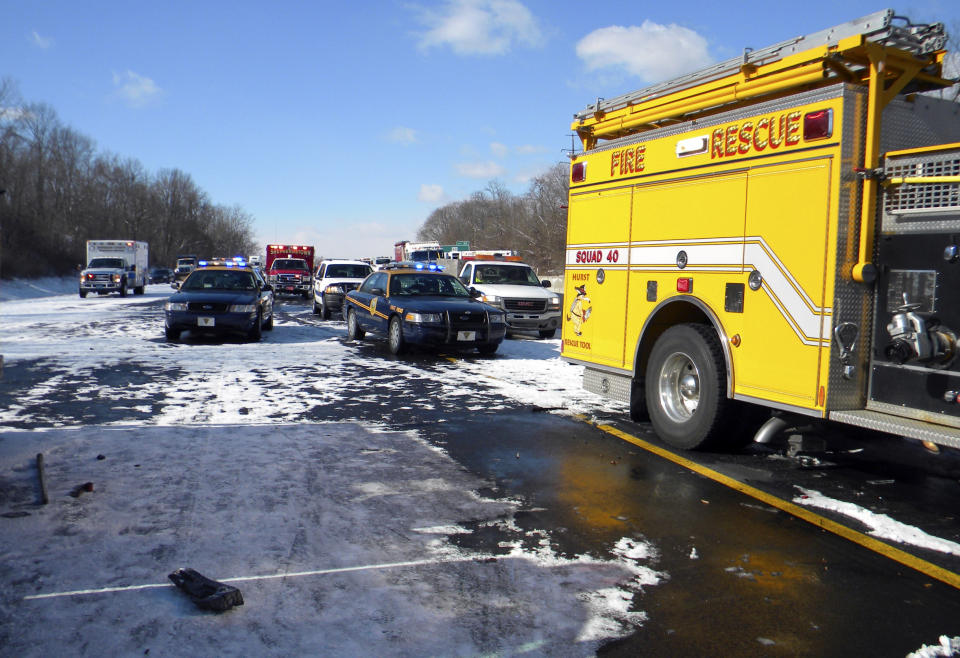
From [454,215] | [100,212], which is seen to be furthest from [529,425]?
[454,215]

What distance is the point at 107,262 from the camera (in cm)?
3866

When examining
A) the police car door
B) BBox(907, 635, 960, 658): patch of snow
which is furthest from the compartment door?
the police car door

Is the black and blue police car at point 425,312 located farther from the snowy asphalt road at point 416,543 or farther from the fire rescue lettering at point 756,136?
the fire rescue lettering at point 756,136

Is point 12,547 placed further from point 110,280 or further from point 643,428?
point 110,280

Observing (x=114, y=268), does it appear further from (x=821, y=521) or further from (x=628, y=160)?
(x=821, y=521)

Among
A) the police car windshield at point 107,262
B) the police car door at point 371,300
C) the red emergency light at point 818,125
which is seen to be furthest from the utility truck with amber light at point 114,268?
the red emergency light at point 818,125

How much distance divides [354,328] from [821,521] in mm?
12378

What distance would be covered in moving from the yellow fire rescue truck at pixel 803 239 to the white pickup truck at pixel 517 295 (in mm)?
10290

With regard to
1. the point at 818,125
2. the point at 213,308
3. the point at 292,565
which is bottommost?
the point at 292,565

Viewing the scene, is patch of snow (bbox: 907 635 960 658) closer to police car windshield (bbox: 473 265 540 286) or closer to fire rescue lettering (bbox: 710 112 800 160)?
fire rescue lettering (bbox: 710 112 800 160)

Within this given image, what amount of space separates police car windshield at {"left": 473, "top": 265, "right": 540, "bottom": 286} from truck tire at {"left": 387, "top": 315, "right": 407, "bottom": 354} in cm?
526

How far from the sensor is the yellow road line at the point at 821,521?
4066 millimetres

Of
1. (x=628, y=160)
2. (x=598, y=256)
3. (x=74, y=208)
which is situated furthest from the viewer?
(x=74, y=208)

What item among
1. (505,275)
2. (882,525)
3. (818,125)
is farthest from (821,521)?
(505,275)
